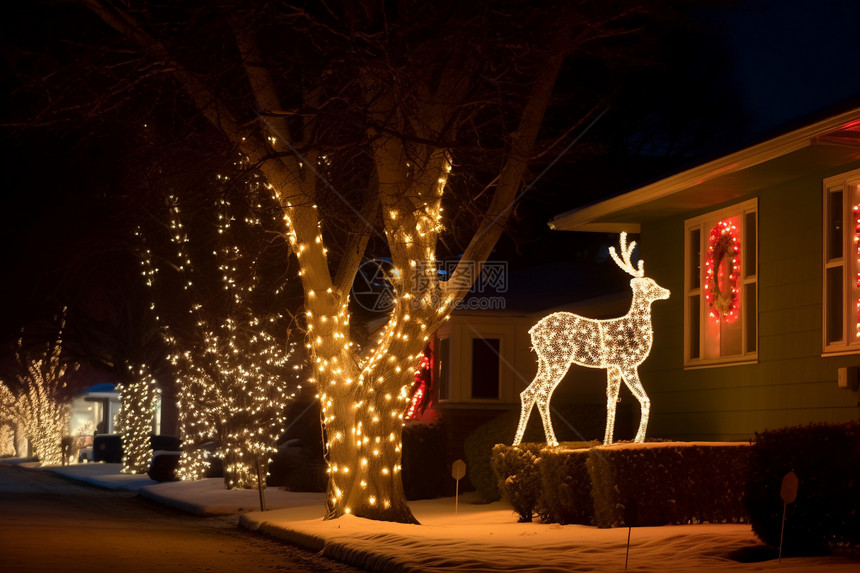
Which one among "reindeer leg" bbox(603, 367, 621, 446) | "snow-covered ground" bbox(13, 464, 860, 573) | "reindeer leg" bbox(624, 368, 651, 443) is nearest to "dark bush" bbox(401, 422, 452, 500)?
"snow-covered ground" bbox(13, 464, 860, 573)

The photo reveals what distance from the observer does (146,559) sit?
38.7ft

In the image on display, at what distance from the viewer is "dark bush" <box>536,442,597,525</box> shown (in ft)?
46.4

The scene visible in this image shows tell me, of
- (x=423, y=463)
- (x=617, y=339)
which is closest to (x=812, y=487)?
(x=617, y=339)

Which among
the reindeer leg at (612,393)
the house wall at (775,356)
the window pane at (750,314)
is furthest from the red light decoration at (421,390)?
the window pane at (750,314)

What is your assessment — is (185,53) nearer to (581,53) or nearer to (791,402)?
(581,53)

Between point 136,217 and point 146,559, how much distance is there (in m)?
14.9

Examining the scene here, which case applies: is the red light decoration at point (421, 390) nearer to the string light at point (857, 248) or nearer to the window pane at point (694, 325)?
the window pane at point (694, 325)

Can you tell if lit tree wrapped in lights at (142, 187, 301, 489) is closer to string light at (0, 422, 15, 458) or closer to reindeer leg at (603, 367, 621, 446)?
reindeer leg at (603, 367, 621, 446)

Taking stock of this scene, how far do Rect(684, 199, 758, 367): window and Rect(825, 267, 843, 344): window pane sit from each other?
149cm

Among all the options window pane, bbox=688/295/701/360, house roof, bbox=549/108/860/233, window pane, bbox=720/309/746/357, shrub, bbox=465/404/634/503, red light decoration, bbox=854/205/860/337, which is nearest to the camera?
house roof, bbox=549/108/860/233

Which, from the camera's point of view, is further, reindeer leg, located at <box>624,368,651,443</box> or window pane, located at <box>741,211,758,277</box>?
reindeer leg, located at <box>624,368,651,443</box>

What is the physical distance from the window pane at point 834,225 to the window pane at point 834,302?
0.68ft

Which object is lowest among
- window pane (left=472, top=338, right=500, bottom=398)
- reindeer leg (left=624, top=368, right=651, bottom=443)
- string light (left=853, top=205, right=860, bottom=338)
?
reindeer leg (left=624, top=368, right=651, bottom=443)

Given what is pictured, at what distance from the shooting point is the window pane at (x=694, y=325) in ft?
52.7
